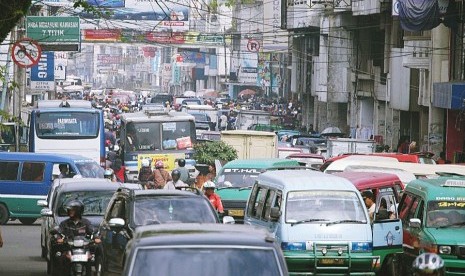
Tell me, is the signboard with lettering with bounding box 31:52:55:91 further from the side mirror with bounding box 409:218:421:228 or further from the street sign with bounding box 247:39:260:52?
the side mirror with bounding box 409:218:421:228

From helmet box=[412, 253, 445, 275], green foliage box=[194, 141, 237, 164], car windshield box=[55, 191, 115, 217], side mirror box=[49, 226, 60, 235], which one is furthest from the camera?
green foliage box=[194, 141, 237, 164]

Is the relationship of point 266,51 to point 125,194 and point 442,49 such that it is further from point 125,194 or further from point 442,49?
point 125,194

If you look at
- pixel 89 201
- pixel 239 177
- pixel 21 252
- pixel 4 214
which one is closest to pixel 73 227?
pixel 89 201

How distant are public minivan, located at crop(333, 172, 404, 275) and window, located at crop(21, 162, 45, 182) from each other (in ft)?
42.8

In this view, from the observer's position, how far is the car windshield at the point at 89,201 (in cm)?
2064

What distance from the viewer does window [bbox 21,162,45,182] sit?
32.4 meters

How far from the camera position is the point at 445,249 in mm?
17516

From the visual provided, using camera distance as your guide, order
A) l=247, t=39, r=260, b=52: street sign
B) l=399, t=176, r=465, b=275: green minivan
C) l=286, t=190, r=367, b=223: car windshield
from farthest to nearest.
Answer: l=247, t=39, r=260, b=52: street sign → l=286, t=190, r=367, b=223: car windshield → l=399, t=176, r=465, b=275: green minivan

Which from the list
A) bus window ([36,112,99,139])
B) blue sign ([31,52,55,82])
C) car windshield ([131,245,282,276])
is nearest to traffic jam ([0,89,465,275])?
car windshield ([131,245,282,276])

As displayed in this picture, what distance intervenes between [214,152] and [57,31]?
1121 cm

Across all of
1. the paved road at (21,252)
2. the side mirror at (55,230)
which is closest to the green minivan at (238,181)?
the paved road at (21,252)

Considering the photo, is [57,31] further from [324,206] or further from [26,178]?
[324,206]

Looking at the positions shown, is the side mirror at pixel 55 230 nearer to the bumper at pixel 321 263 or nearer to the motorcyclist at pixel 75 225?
the motorcyclist at pixel 75 225

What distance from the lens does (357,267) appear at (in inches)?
695
